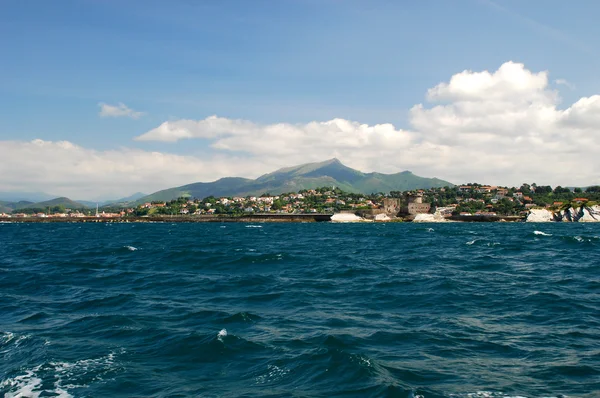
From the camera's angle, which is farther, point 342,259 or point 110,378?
point 342,259

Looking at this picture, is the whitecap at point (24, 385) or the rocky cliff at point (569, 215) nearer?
the whitecap at point (24, 385)

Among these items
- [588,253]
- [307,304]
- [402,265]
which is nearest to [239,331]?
[307,304]

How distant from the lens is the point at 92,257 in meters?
45.8

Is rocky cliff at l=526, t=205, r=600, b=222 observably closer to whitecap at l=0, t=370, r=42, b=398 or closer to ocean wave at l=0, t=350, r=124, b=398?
ocean wave at l=0, t=350, r=124, b=398

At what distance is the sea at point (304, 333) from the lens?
12711 millimetres

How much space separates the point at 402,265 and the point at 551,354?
22670mm

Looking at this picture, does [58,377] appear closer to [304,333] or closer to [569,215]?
[304,333]

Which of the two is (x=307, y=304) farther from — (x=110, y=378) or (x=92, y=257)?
(x=92, y=257)

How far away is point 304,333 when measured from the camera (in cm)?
1752

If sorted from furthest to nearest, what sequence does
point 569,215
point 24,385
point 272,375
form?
1. point 569,215
2. point 272,375
3. point 24,385

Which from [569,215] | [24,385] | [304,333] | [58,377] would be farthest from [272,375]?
[569,215]

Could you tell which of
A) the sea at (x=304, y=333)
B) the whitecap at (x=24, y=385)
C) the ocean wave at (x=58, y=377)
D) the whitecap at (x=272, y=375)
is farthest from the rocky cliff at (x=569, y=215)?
the whitecap at (x=24, y=385)

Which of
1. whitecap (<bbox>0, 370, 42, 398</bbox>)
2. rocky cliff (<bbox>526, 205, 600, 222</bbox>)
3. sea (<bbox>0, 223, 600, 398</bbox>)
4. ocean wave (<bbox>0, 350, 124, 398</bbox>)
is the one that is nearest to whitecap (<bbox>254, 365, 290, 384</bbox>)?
sea (<bbox>0, 223, 600, 398</bbox>)

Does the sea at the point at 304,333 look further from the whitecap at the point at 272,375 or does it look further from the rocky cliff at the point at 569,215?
the rocky cliff at the point at 569,215
